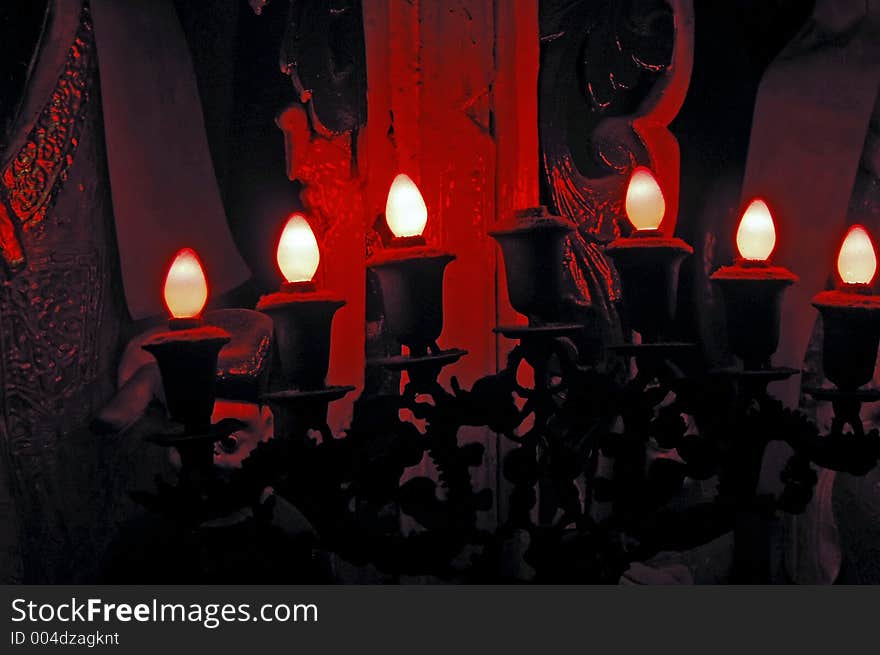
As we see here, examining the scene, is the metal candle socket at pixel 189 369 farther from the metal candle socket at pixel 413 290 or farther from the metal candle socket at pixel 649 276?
the metal candle socket at pixel 649 276

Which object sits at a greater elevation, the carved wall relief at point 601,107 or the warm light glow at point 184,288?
the carved wall relief at point 601,107

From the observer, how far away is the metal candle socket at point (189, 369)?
66 cm

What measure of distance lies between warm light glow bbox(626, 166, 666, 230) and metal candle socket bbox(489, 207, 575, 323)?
6 centimetres

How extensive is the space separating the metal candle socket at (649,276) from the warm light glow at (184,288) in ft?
1.33

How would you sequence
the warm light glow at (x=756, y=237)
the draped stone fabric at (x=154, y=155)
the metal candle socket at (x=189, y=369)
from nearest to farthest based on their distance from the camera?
the metal candle socket at (x=189, y=369), the warm light glow at (x=756, y=237), the draped stone fabric at (x=154, y=155)

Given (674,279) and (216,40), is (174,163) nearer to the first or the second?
(216,40)

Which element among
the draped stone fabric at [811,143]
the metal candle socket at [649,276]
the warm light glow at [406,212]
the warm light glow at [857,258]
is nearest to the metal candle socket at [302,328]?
the warm light glow at [406,212]

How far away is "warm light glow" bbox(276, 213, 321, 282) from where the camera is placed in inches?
29.9

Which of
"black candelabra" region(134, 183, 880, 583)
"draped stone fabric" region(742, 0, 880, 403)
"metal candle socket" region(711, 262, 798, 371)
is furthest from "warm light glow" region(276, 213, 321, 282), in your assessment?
"draped stone fabric" region(742, 0, 880, 403)

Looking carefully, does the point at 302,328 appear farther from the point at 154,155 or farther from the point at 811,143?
the point at 811,143

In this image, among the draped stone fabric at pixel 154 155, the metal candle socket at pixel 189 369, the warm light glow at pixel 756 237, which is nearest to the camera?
the metal candle socket at pixel 189 369
